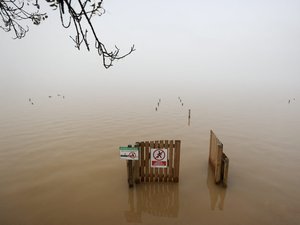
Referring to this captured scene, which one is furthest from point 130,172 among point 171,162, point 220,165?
point 220,165

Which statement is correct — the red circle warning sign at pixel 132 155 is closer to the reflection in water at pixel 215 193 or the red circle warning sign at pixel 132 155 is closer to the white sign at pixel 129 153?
the white sign at pixel 129 153

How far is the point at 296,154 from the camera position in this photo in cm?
1071

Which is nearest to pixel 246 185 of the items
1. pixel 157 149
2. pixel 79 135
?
pixel 157 149

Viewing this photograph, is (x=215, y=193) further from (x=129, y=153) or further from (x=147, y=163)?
(x=129, y=153)

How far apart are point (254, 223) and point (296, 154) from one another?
668cm

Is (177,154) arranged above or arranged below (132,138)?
above

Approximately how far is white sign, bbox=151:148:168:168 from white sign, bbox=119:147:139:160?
578 mm

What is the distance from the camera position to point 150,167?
760 centimetres

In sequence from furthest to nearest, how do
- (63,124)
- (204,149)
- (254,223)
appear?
(63,124) → (204,149) → (254,223)

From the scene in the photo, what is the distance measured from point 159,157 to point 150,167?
621 millimetres

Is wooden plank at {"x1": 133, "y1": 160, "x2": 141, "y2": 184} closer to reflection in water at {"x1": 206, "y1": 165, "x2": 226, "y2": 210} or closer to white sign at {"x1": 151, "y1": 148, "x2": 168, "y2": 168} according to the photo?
white sign at {"x1": 151, "y1": 148, "x2": 168, "y2": 168}

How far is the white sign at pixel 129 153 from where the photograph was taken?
6.91m

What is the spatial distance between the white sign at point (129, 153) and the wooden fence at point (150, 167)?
0.75 ft

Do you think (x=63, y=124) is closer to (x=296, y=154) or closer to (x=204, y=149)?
(x=204, y=149)
